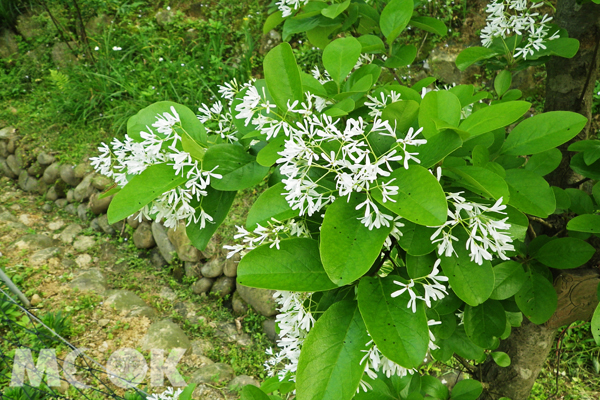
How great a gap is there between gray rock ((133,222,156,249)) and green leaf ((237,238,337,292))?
3541mm

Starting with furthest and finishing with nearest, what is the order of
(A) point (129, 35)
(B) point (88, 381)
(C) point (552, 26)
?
(A) point (129, 35)
(B) point (88, 381)
(C) point (552, 26)

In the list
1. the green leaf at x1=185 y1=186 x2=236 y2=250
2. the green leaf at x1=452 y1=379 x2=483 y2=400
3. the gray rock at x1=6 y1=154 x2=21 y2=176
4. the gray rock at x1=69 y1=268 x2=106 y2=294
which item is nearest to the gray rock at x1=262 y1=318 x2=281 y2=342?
the gray rock at x1=69 y1=268 x2=106 y2=294

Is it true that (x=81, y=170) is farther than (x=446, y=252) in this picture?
Yes

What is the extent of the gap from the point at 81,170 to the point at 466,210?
4.64 m

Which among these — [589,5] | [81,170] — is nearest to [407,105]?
[589,5]

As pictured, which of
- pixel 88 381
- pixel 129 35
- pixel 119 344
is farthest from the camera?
pixel 129 35

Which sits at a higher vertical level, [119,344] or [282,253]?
[282,253]

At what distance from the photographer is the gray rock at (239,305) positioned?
10.9ft

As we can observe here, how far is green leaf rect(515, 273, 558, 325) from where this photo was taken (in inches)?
36.4

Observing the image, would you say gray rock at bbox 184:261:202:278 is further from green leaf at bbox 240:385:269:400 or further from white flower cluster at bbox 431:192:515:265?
white flower cluster at bbox 431:192:515:265

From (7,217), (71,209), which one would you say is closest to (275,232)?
(71,209)

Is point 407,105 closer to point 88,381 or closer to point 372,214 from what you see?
point 372,214

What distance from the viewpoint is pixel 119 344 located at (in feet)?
A: 9.46

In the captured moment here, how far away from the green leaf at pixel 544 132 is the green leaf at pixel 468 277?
26 centimetres
